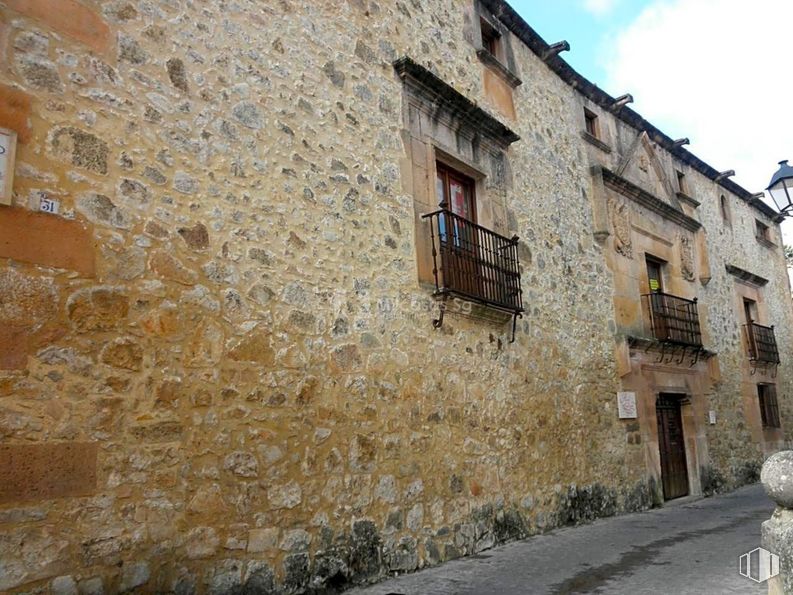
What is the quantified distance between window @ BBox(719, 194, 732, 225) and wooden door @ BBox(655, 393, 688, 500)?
16.3ft

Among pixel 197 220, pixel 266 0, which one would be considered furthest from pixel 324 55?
pixel 197 220

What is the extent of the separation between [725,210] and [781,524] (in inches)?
471

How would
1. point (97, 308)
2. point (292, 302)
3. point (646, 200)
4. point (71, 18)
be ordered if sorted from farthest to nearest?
1. point (646, 200)
2. point (292, 302)
3. point (71, 18)
4. point (97, 308)

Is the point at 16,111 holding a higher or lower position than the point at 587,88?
lower

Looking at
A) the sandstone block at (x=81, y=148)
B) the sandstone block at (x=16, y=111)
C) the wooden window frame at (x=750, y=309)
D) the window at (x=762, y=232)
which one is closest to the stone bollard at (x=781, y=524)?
the sandstone block at (x=81, y=148)

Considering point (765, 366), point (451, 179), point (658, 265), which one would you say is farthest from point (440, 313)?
point (765, 366)

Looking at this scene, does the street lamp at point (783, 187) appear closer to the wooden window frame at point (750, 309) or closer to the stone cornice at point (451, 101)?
the stone cornice at point (451, 101)

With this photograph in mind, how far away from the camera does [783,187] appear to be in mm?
→ 7066

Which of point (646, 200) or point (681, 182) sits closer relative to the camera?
point (646, 200)

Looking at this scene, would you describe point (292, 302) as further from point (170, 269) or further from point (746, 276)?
point (746, 276)

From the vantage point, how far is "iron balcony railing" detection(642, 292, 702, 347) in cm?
933

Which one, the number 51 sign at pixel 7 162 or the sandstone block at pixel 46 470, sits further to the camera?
the number 51 sign at pixel 7 162

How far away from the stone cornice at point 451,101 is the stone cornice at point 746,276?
731 cm

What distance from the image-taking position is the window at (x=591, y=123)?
9211mm
